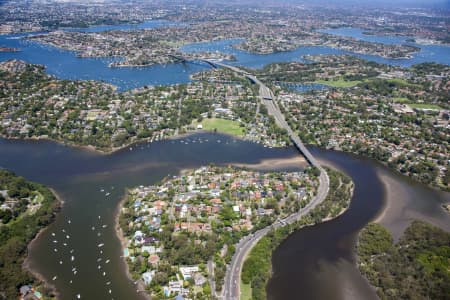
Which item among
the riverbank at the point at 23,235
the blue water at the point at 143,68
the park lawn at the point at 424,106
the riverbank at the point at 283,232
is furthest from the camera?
the blue water at the point at 143,68

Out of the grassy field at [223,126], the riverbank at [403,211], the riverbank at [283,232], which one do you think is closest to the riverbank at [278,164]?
the riverbank at [283,232]

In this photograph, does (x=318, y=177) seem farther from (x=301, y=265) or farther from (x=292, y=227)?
(x=301, y=265)

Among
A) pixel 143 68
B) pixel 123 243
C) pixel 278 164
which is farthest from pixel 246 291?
pixel 143 68

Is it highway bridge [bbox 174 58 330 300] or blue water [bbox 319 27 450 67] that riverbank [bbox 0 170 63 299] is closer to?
highway bridge [bbox 174 58 330 300]

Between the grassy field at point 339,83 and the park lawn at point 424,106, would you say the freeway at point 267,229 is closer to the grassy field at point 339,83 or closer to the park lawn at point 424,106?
the grassy field at point 339,83

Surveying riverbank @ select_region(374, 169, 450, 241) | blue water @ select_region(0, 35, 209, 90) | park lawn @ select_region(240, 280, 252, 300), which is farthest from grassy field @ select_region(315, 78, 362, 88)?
A: park lawn @ select_region(240, 280, 252, 300)

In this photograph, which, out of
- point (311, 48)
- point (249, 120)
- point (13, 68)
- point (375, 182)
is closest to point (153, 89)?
point (249, 120)

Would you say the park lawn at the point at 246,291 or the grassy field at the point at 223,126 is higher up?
the grassy field at the point at 223,126
